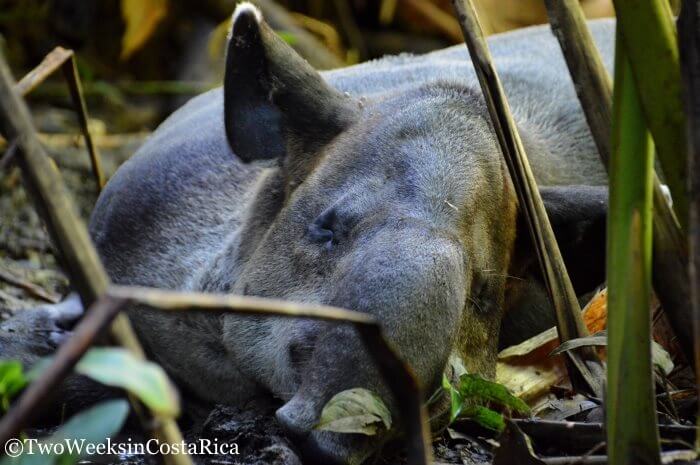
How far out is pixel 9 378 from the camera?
1759 mm

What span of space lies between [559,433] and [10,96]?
1.22m

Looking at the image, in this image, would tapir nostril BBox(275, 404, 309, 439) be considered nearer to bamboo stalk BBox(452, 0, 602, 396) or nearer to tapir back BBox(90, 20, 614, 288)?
bamboo stalk BBox(452, 0, 602, 396)

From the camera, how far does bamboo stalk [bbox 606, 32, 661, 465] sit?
172 centimetres

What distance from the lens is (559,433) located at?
213cm

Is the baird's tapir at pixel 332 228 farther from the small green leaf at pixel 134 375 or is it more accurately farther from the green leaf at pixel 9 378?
the small green leaf at pixel 134 375

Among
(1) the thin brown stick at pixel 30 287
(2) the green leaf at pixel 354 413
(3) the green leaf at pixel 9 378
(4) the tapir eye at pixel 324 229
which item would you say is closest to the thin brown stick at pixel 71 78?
(1) the thin brown stick at pixel 30 287

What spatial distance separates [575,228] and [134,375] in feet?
5.84

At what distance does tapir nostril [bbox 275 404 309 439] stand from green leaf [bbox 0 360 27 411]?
0.52m

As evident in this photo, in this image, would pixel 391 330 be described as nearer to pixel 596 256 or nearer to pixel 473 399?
pixel 473 399

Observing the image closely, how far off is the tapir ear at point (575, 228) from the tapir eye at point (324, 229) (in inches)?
20.6

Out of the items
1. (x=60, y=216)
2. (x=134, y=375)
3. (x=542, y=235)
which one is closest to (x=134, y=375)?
(x=134, y=375)

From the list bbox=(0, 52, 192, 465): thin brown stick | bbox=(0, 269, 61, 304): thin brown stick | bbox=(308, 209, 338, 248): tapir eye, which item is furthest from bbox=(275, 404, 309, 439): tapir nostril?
bbox=(0, 269, 61, 304): thin brown stick

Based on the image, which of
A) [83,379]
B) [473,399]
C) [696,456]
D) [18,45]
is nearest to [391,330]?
[473,399]

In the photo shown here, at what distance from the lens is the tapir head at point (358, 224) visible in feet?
7.04
